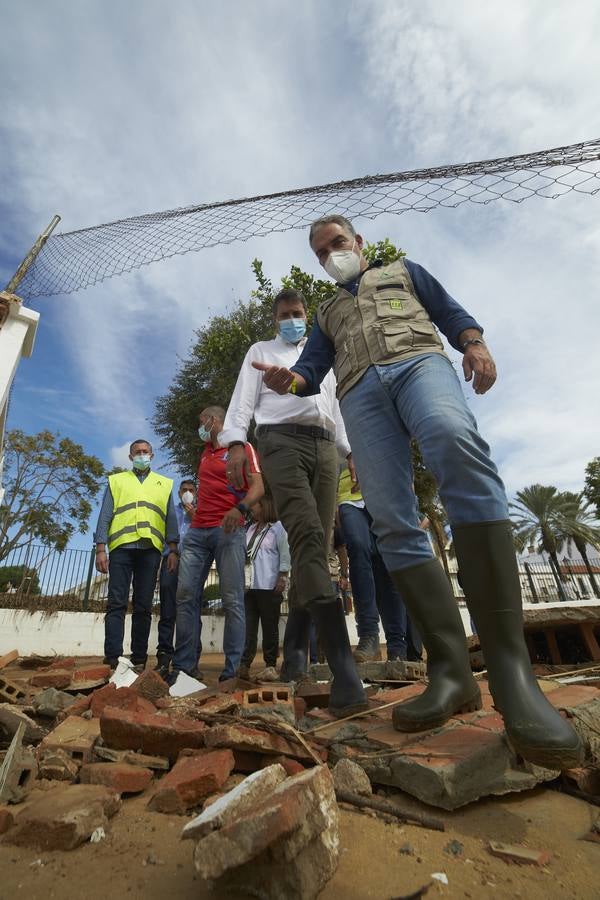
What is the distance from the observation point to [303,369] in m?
2.43

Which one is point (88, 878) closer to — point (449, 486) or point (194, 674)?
point (449, 486)

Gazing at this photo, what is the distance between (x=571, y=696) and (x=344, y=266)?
2.02 metres

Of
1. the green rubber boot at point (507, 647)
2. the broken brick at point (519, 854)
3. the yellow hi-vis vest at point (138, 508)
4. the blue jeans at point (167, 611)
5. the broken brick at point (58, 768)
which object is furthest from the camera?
the blue jeans at point (167, 611)

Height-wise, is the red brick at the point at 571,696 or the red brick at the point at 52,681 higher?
the red brick at the point at 52,681

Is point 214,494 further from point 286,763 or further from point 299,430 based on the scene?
point 286,763

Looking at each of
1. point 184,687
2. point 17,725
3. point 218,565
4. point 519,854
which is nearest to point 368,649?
point 218,565

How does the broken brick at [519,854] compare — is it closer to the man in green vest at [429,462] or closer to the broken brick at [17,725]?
the man in green vest at [429,462]

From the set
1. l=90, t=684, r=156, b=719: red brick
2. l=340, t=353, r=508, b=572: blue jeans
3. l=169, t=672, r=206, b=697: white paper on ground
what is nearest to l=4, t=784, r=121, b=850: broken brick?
l=90, t=684, r=156, b=719: red brick

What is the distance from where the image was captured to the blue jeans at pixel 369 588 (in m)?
3.97

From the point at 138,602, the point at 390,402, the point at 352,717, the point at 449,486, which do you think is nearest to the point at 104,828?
the point at 352,717

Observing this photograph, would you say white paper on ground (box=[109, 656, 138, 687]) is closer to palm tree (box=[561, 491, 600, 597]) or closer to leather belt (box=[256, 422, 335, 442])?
leather belt (box=[256, 422, 335, 442])

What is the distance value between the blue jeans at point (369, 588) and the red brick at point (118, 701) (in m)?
2.32

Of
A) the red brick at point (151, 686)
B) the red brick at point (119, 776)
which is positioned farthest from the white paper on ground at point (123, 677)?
the red brick at point (119, 776)

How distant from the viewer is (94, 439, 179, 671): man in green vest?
4.41m
